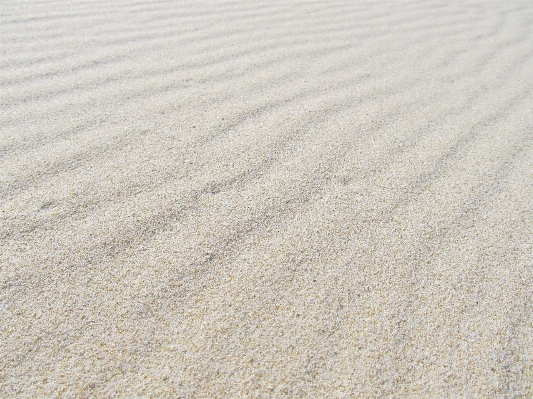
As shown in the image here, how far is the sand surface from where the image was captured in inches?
36.1

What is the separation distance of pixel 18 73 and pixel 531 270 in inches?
80.7

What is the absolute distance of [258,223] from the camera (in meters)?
1.25

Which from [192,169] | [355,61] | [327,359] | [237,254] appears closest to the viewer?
[327,359]

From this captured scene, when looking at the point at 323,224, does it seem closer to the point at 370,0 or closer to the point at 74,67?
the point at 74,67

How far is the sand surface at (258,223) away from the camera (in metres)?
0.92

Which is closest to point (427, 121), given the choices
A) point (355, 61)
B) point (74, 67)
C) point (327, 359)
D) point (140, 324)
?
point (355, 61)

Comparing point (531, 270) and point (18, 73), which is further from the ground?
point (18, 73)

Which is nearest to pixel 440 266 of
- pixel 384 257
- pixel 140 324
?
pixel 384 257

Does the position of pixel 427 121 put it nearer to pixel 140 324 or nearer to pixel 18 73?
pixel 140 324

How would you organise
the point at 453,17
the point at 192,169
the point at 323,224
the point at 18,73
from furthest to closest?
the point at 453,17, the point at 18,73, the point at 192,169, the point at 323,224

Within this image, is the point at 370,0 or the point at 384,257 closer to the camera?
the point at 384,257

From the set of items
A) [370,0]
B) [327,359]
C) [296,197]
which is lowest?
[327,359]

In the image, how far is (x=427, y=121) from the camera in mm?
1806

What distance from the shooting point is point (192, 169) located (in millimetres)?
1423
